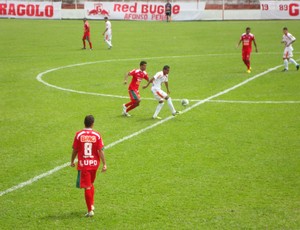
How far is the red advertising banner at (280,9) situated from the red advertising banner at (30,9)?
24493mm

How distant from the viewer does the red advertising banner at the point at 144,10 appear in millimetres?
62094

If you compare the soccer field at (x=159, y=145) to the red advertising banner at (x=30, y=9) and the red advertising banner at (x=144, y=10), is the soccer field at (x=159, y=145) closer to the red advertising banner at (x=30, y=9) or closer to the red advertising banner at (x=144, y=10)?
the red advertising banner at (x=144, y=10)

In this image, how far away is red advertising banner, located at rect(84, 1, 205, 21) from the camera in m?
62.1

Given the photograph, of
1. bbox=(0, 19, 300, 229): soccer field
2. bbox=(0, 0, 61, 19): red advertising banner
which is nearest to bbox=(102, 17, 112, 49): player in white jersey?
bbox=(0, 19, 300, 229): soccer field

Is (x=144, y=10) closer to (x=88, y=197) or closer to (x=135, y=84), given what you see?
(x=135, y=84)

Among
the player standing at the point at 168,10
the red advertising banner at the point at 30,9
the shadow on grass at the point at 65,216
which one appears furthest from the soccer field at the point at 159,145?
the red advertising banner at the point at 30,9

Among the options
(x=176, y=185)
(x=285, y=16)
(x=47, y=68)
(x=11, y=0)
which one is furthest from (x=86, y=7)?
(x=176, y=185)

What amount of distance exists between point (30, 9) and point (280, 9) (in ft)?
96.8

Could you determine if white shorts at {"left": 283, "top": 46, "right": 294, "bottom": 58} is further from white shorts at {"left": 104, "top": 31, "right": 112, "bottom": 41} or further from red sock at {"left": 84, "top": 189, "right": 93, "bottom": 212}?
red sock at {"left": 84, "top": 189, "right": 93, "bottom": 212}

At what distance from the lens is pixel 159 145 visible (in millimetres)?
15180

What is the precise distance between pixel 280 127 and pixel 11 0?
52.6 m

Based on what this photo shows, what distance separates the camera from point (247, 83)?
2480 cm

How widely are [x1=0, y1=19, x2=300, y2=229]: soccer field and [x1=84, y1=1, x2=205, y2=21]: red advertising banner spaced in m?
29.5

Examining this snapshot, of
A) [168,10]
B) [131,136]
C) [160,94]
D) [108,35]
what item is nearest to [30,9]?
[168,10]
